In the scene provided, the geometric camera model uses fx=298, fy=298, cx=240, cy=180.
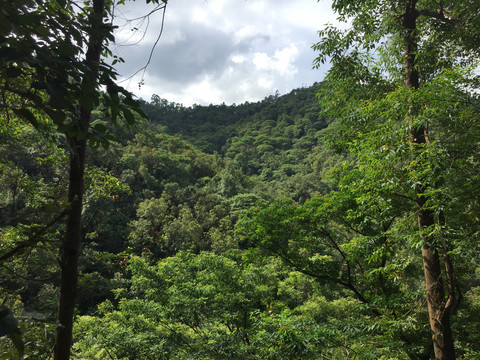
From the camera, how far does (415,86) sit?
4.44 m

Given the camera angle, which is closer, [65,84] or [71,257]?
[65,84]

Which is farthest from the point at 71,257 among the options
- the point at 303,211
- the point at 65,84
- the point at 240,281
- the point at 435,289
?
the point at 240,281

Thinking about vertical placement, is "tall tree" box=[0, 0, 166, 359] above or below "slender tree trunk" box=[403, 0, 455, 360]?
above

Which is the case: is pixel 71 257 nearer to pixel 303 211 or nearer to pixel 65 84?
pixel 65 84

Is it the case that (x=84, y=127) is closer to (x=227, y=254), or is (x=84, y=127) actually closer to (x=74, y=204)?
(x=74, y=204)

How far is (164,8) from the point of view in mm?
1784

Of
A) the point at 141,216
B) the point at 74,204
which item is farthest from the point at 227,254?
the point at 141,216

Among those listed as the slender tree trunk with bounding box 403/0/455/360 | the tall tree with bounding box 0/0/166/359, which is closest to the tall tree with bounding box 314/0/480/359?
the slender tree trunk with bounding box 403/0/455/360

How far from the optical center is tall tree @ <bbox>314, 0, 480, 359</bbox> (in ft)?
11.1

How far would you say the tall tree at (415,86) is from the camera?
11.1ft

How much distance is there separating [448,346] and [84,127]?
4.76 meters

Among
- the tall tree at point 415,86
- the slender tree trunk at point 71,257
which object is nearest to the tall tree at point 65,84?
the slender tree trunk at point 71,257

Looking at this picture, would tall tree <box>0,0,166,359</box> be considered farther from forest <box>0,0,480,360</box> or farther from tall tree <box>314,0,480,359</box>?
tall tree <box>314,0,480,359</box>

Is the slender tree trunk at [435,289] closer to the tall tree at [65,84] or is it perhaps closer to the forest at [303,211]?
the forest at [303,211]
